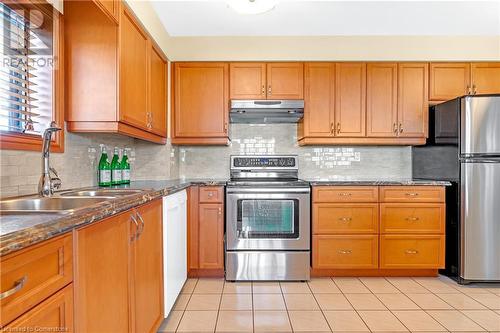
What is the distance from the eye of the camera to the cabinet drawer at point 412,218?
2.95m

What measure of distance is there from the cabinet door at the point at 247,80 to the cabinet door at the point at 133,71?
100 cm

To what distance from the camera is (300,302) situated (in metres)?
2.46

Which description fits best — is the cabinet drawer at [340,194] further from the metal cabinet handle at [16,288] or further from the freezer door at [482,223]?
the metal cabinet handle at [16,288]

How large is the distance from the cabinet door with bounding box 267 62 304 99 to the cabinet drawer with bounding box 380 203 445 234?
1.38 m

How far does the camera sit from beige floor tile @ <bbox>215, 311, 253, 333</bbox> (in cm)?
205

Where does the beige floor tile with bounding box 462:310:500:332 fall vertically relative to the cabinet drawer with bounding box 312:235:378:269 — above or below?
below

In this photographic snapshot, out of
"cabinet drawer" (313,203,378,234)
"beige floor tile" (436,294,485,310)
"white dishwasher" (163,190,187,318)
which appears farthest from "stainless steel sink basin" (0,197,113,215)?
"beige floor tile" (436,294,485,310)

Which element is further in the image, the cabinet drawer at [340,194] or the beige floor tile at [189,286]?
the cabinet drawer at [340,194]

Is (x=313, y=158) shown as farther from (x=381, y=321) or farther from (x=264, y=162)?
(x=381, y=321)

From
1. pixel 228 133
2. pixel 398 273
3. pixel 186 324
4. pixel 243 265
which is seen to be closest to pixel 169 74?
pixel 228 133

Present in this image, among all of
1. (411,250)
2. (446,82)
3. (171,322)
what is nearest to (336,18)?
(446,82)

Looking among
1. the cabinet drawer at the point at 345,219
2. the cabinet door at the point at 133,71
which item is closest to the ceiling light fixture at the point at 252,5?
the cabinet door at the point at 133,71

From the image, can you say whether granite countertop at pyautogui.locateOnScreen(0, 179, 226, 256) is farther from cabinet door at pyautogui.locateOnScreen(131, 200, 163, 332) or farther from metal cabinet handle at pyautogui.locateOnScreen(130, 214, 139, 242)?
cabinet door at pyautogui.locateOnScreen(131, 200, 163, 332)

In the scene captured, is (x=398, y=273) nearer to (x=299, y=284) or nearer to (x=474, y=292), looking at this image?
(x=474, y=292)
